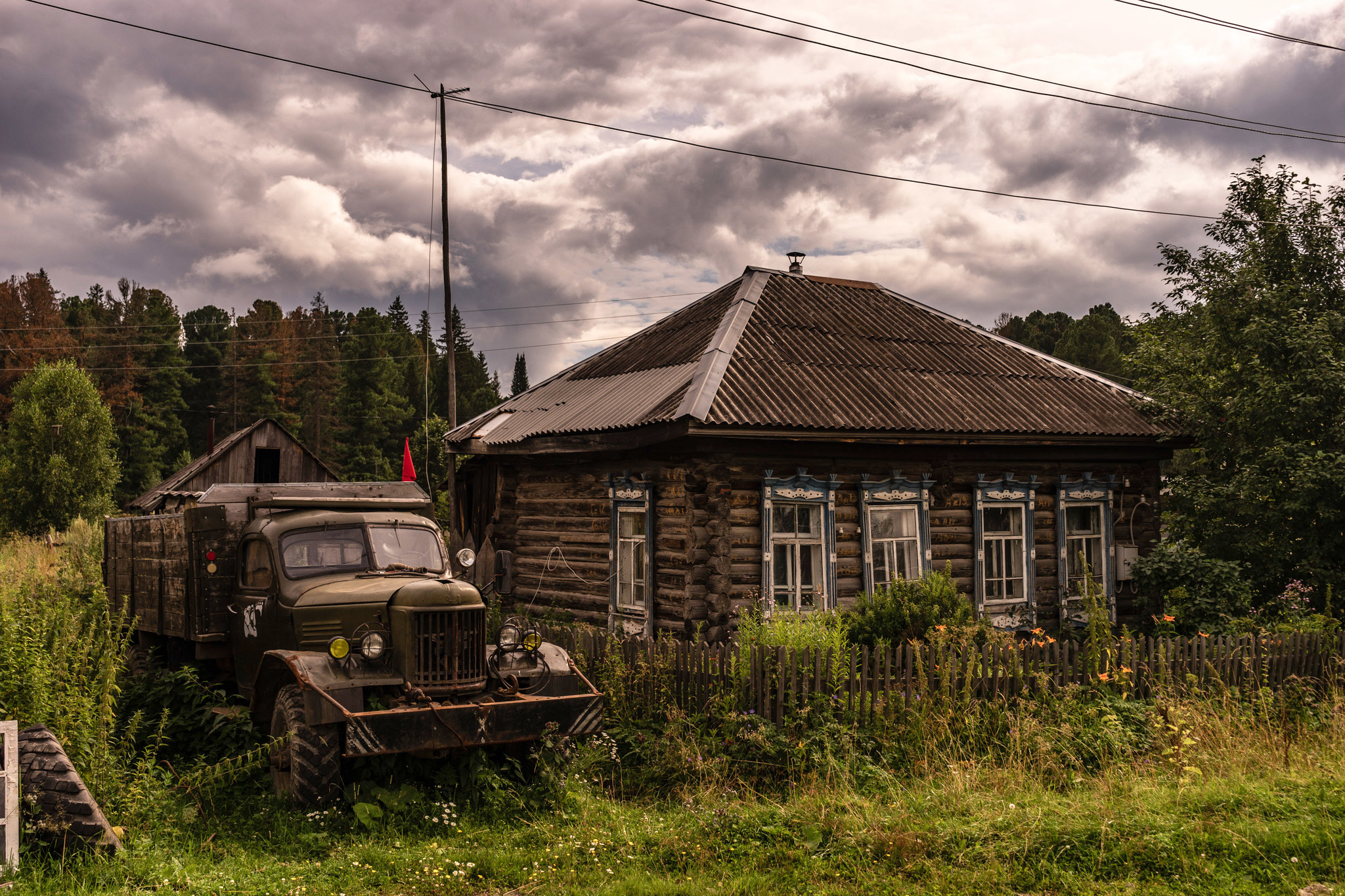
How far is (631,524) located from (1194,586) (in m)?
7.84

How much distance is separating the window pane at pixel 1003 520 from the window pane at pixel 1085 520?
1128 mm

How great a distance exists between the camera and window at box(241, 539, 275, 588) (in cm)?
816

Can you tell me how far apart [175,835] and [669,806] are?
3.26 metres

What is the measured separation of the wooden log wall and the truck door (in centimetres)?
488

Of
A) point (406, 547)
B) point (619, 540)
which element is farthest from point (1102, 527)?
point (406, 547)

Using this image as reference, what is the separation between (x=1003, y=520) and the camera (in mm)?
13609

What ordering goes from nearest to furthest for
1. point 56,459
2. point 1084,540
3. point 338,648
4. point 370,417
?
1. point 338,648
2. point 1084,540
3. point 56,459
4. point 370,417

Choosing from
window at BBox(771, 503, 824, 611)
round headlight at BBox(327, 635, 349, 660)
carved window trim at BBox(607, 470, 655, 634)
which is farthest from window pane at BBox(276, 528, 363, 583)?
window at BBox(771, 503, 824, 611)

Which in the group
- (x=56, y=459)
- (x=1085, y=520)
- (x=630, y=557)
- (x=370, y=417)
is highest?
(x=370, y=417)

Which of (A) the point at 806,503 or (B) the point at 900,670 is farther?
(A) the point at 806,503

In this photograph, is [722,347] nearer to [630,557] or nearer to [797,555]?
[797,555]

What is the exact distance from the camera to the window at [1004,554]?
13453 millimetres

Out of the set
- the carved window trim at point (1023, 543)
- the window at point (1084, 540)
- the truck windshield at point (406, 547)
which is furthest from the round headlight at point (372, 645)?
the window at point (1084, 540)

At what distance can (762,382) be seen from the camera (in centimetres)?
1217
